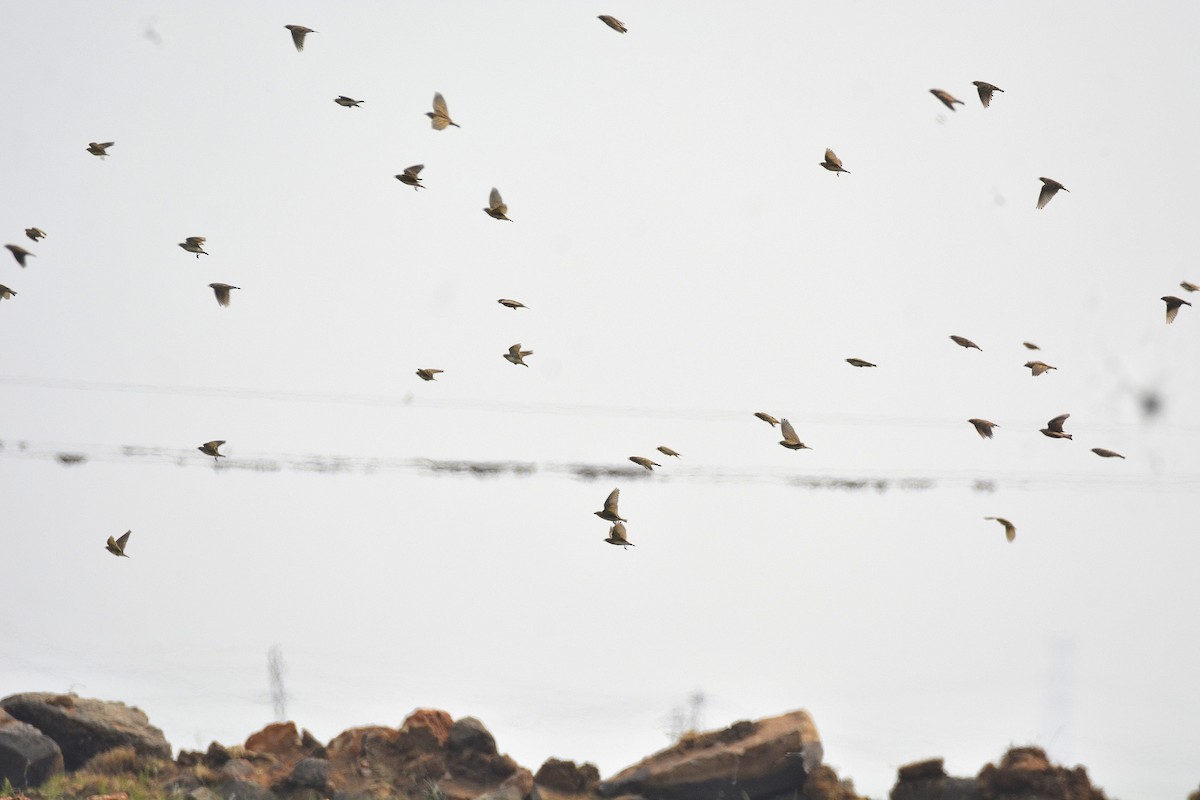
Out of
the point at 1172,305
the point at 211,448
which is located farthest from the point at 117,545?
the point at 1172,305

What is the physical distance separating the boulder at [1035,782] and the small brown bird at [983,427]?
5.54 meters

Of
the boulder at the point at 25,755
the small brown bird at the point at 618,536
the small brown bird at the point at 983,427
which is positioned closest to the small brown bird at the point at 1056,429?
the small brown bird at the point at 983,427

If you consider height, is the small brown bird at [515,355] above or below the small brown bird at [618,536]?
above

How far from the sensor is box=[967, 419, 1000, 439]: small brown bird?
80.7 feet

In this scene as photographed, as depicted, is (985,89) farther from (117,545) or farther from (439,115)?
(117,545)

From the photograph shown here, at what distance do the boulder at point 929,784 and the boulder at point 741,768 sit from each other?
1.56 meters

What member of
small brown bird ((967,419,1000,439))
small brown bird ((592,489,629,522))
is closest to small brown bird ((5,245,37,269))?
small brown bird ((592,489,629,522))

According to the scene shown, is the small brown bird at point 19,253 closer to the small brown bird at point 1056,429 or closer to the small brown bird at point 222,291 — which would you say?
the small brown bird at point 222,291

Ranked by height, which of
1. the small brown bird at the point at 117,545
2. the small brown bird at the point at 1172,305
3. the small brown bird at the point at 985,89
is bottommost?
the small brown bird at the point at 117,545

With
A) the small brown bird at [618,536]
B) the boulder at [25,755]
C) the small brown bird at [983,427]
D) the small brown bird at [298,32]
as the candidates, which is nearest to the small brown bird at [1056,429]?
the small brown bird at [983,427]

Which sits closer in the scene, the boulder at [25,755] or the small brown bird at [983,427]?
the small brown bird at [983,427]

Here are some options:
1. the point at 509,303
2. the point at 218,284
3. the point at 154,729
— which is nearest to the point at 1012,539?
the point at 509,303

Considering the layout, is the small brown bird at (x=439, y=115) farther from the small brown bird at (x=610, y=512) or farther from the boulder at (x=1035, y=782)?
the boulder at (x=1035, y=782)

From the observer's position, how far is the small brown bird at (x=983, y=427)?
24609 mm
